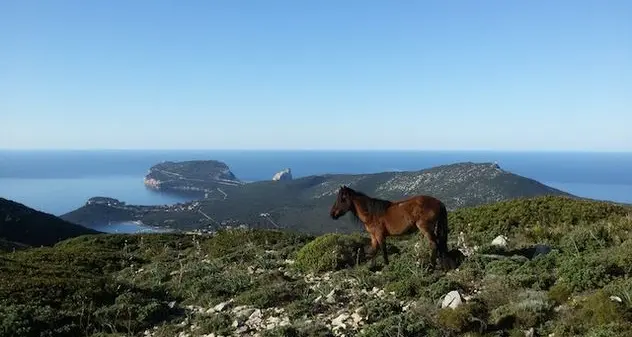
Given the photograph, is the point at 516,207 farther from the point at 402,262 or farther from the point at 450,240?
the point at 402,262

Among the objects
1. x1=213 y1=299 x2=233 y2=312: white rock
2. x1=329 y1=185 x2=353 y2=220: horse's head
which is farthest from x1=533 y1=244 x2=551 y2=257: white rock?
x1=213 y1=299 x2=233 y2=312: white rock

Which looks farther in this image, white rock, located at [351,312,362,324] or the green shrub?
white rock, located at [351,312,362,324]

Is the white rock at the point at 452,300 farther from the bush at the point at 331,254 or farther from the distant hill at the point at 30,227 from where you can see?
the distant hill at the point at 30,227

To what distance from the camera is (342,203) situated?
12484 millimetres

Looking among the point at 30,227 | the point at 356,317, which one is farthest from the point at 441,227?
the point at 30,227

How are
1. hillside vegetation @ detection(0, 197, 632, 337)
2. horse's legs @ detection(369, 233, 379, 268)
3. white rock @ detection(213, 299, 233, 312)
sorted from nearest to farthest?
hillside vegetation @ detection(0, 197, 632, 337), white rock @ detection(213, 299, 233, 312), horse's legs @ detection(369, 233, 379, 268)

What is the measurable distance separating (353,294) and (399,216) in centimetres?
225

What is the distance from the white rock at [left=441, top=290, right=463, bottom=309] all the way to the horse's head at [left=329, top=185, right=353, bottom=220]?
3925 millimetres

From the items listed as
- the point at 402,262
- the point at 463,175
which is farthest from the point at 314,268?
the point at 463,175

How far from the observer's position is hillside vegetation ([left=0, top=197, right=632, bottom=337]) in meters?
8.14

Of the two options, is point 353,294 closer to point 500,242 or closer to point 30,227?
point 500,242

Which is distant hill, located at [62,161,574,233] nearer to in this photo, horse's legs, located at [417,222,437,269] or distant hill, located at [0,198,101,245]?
distant hill, located at [0,198,101,245]

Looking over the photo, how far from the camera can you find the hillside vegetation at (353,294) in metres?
Answer: 8.14

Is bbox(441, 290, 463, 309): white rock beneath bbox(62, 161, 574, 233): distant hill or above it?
above
